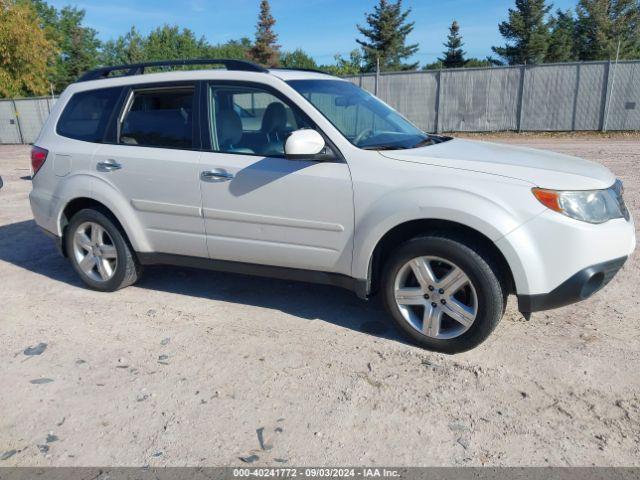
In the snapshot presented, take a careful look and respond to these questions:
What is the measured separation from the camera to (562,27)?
51.0 m

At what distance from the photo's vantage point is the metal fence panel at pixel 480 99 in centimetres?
1986

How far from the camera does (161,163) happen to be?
4.36 meters

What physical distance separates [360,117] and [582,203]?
178 centimetres

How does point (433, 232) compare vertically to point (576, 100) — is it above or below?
below

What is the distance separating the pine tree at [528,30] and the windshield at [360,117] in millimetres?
46743

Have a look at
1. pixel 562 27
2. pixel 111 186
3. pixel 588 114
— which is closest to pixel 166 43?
pixel 562 27

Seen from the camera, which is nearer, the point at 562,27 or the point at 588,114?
the point at 588,114

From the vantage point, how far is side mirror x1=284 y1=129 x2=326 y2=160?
11.7ft

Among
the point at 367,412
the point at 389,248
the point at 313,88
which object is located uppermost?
the point at 313,88

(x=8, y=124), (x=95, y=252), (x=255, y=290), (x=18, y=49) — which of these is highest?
(x=18, y=49)

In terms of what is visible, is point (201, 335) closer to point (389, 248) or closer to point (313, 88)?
point (389, 248)

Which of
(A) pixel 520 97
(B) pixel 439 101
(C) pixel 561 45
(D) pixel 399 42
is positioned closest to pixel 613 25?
(C) pixel 561 45

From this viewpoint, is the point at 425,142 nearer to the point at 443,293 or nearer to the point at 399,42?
the point at 443,293

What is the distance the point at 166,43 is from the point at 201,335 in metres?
73.4
